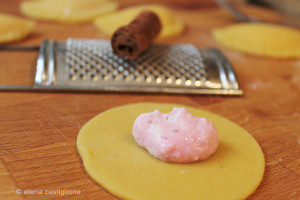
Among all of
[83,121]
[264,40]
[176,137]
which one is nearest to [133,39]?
[83,121]

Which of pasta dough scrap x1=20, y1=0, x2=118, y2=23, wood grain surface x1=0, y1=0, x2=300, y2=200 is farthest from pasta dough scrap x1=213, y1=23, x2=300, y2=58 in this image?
pasta dough scrap x1=20, y1=0, x2=118, y2=23

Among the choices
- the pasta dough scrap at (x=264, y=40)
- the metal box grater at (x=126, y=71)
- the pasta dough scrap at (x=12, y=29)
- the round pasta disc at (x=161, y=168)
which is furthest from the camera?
the pasta dough scrap at (x=264, y=40)

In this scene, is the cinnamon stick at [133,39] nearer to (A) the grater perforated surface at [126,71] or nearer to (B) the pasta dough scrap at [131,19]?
(A) the grater perforated surface at [126,71]

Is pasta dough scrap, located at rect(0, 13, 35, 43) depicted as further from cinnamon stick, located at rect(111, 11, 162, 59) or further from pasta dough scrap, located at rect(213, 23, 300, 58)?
pasta dough scrap, located at rect(213, 23, 300, 58)

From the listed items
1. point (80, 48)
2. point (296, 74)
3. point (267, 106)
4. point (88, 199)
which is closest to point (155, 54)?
point (80, 48)

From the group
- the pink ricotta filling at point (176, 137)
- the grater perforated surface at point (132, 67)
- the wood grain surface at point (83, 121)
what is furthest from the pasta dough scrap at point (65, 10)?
the pink ricotta filling at point (176, 137)

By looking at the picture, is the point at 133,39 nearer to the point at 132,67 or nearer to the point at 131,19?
the point at 132,67
